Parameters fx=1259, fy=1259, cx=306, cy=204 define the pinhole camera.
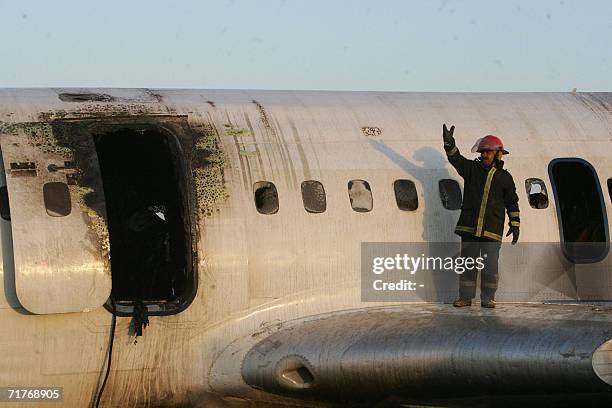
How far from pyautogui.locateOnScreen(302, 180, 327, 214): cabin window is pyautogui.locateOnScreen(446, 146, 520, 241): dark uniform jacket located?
5.08ft

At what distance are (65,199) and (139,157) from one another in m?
3.35

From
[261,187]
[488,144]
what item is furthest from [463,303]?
[261,187]

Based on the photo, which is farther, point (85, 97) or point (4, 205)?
point (85, 97)

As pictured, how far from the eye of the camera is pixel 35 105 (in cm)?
1431

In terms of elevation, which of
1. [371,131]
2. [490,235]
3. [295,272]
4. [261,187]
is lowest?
[295,272]

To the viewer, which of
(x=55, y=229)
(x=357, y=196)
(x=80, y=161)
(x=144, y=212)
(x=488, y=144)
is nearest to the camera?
(x=55, y=229)

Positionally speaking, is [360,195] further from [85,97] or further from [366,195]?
[85,97]

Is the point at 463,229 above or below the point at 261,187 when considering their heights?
below

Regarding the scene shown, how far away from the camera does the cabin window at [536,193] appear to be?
15680 mm

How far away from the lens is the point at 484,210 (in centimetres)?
1454

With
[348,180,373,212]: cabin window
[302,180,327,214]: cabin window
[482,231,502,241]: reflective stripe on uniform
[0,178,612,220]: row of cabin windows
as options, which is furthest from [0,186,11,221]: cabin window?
[482,231,502,241]: reflective stripe on uniform

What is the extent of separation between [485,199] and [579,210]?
2772 millimetres

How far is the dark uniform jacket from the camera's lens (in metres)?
14.5

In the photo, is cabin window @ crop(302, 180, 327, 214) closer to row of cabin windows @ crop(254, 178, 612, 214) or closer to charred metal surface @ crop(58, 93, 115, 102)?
row of cabin windows @ crop(254, 178, 612, 214)
